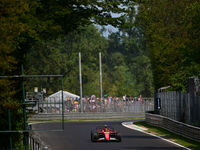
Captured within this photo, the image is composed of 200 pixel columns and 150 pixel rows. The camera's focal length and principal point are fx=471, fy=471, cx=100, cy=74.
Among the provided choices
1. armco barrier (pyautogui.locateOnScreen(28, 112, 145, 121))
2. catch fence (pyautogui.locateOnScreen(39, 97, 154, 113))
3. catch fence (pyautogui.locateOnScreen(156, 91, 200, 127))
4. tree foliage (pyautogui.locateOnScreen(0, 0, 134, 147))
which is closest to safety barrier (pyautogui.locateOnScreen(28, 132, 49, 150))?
Answer: tree foliage (pyautogui.locateOnScreen(0, 0, 134, 147))

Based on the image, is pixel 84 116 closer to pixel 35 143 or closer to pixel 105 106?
pixel 105 106

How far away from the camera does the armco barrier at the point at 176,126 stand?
878 inches

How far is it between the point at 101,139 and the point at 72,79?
61.0 m

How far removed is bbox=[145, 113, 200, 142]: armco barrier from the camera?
22.3 meters

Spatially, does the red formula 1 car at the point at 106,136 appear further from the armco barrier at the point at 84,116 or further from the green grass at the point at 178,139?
the armco barrier at the point at 84,116

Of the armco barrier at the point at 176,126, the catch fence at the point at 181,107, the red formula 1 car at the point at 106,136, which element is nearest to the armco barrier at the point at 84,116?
the armco barrier at the point at 176,126

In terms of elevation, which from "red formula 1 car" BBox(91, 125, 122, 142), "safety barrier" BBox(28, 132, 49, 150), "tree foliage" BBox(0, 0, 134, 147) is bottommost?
"red formula 1 car" BBox(91, 125, 122, 142)

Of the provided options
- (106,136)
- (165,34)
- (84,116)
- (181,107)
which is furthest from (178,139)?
(84,116)

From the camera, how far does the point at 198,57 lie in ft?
105

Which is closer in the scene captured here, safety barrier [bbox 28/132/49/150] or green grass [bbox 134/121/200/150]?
safety barrier [bbox 28/132/49/150]

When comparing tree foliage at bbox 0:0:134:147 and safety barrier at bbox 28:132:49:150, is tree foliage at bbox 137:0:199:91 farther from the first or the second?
safety barrier at bbox 28:132:49:150

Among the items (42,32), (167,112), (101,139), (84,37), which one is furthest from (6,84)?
(84,37)

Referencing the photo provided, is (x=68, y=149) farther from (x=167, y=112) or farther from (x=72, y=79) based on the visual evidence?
(x=72, y=79)

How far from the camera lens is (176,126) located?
86.8 feet
